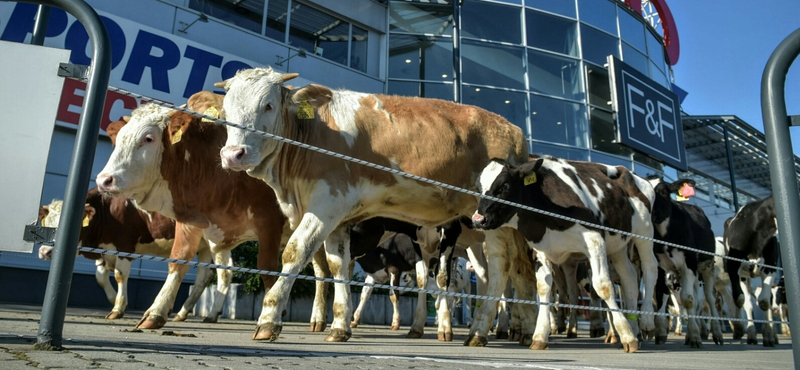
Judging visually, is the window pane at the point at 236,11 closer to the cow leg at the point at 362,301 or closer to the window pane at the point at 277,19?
the window pane at the point at 277,19

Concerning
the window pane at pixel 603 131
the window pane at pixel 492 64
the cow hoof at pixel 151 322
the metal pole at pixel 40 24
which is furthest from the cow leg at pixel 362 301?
the window pane at pixel 603 131

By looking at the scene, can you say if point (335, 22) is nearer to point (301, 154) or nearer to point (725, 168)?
point (301, 154)

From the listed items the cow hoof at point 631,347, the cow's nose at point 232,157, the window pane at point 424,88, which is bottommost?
the cow hoof at point 631,347

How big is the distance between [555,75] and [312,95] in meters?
17.9

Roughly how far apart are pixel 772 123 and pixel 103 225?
9561mm

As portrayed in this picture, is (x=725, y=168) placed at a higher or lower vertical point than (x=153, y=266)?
higher

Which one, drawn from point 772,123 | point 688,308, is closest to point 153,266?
point 688,308

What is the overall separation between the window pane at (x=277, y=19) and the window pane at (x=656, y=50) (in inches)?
627

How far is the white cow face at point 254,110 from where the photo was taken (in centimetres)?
514

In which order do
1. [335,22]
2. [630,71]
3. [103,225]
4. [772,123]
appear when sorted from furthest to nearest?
[630,71], [335,22], [103,225], [772,123]

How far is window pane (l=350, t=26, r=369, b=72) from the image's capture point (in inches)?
785

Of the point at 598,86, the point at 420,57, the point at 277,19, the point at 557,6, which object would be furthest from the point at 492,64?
the point at 277,19

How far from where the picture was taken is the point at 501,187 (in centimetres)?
612

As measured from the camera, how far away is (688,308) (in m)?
8.74
